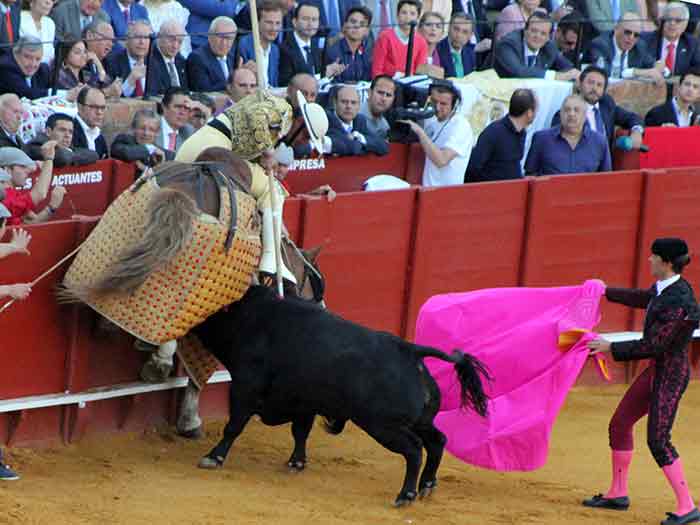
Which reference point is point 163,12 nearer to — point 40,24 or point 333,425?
point 40,24

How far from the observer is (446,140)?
42.9ft

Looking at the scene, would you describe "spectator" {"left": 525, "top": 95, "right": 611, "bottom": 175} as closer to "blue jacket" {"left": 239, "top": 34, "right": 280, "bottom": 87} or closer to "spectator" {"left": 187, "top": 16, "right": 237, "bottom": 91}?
"blue jacket" {"left": 239, "top": 34, "right": 280, "bottom": 87}

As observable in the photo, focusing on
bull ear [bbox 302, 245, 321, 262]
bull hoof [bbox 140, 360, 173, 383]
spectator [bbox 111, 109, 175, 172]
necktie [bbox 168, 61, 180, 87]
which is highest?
necktie [bbox 168, 61, 180, 87]

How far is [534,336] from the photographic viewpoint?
34.4ft

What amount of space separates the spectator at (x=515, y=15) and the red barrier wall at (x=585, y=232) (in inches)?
122

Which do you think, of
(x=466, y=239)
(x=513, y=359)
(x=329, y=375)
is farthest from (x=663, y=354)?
(x=466, y=239)

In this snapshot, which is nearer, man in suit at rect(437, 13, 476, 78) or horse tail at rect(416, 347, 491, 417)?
horse tail at rect(416, 347, 491, 417)

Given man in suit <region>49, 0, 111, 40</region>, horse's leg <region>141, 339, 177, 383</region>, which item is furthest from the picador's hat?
man in suit <region>49, 0, 111, 40</region>

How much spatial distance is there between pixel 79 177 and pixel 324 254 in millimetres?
1621

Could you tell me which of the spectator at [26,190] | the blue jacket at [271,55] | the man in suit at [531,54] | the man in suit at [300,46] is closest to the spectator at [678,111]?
the man in suit at [531,54]

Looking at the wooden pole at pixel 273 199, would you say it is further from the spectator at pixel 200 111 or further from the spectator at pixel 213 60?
the spectator at pixel 213 60

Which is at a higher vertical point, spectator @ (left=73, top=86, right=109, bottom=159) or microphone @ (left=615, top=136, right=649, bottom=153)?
spectator @ (left=73, top=86, right=109, bottom=159)

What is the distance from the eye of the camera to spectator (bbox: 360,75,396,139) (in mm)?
13281

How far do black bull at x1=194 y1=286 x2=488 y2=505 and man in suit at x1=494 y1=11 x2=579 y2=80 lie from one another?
515 centimetres
